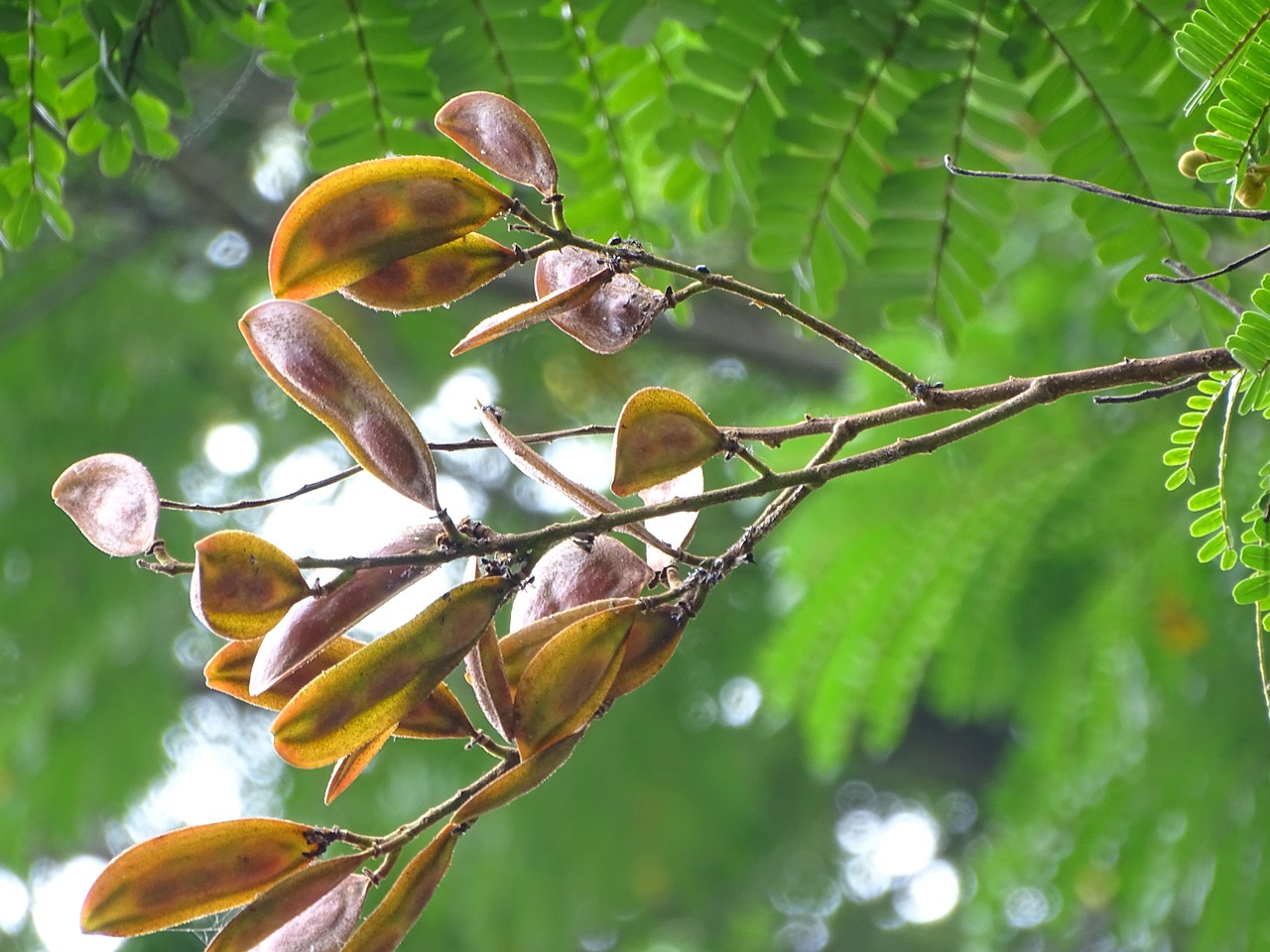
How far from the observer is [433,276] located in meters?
0.42

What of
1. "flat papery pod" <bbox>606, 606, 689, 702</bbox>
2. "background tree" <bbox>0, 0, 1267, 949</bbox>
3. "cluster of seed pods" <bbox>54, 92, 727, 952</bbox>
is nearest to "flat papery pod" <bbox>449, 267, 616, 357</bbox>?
"cluster of seed pods" <bbox>54, 92, 727, 952</bbox>

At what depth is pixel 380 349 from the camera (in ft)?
7.80

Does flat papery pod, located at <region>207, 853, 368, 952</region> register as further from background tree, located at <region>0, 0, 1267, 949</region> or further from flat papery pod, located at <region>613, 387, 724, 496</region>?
background tree, located at <region>0, 0, 1267, 949</region>

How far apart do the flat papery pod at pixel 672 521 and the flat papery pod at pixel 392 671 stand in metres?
0.09

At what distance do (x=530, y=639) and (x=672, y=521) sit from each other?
69mm

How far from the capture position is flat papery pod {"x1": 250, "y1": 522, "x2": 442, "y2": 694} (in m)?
0.36

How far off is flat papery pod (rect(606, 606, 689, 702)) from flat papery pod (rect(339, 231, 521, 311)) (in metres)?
0.13

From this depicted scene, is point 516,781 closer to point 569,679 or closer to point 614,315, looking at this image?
point 569,679

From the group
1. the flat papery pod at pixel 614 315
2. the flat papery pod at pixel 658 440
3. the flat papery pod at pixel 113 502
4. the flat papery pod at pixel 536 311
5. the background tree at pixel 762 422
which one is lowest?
the background tree at pixel 762 422

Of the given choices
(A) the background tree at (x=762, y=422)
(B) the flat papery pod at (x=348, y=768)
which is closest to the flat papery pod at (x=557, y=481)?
(B) the flat papery pod at (x=348, y=768)

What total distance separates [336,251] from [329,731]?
0.15 meters

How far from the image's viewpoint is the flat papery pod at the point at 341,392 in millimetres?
380

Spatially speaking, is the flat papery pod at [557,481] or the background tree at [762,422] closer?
the flat papery pod at [557,481]

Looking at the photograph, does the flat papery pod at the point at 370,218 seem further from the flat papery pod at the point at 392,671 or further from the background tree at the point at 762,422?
the background tree at the point at 762,422
